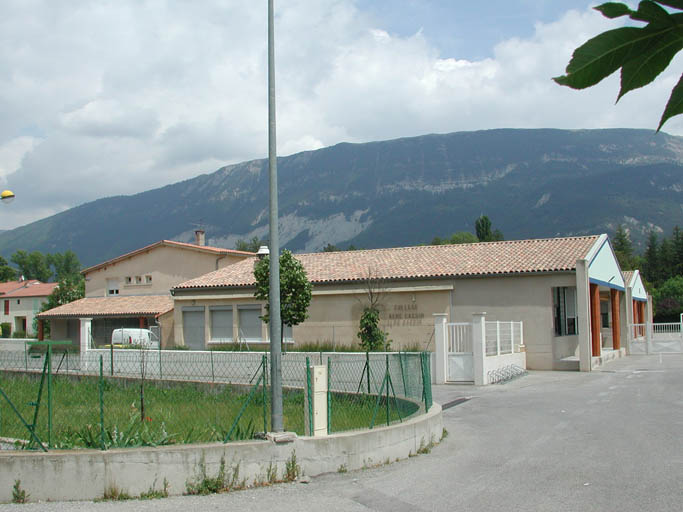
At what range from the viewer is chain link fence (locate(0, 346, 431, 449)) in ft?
30.1

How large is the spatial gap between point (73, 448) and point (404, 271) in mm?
24048

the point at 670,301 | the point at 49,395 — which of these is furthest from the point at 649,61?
the point at 670,301

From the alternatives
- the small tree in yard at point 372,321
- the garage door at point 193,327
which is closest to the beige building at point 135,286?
the garage door at point 193,327

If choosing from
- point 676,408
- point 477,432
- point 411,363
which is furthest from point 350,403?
point 676,408

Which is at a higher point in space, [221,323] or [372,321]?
[372,321]

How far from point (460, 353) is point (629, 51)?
21.9 metres

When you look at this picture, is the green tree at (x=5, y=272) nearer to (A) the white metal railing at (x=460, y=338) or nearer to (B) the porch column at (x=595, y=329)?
(B) the porch column at (x=595, y=329)

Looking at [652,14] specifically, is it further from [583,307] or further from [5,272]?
[5,272]

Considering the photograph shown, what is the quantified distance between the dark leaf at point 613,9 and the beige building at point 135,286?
136 feet

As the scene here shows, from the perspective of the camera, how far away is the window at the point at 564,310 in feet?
99.5

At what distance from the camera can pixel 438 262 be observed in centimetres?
3241

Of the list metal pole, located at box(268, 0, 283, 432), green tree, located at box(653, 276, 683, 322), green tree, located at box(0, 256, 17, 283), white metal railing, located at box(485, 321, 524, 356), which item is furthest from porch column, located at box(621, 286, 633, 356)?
green tree, located at box(0, 256, 17, 283)

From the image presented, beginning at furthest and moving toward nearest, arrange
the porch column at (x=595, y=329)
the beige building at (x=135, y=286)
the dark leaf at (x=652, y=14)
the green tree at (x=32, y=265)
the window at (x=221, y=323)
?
the green tree at (x=32, y=265)
the beige building at (x=135, y=286)
the window at (x=221, y=323)
the porch column at (x=595, y=329)
the dark leaf at (x=652, y=14)

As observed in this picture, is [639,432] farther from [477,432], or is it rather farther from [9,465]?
[9,465]
